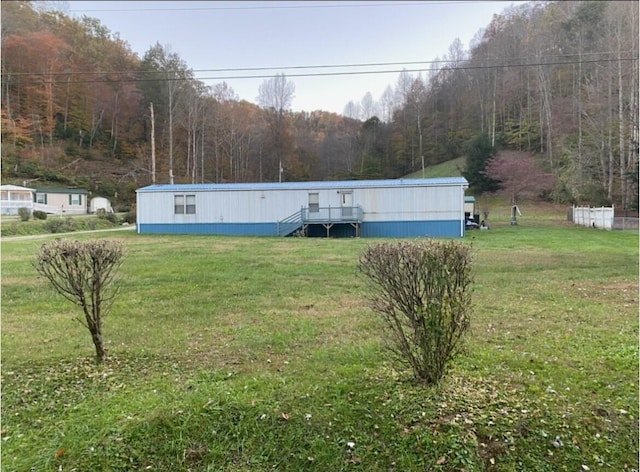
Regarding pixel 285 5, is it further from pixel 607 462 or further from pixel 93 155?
pixel 93 155

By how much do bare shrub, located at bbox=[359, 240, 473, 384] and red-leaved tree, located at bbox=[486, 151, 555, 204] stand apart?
25.5 m

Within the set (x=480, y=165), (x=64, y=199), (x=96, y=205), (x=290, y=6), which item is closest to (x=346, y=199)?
(x=290, y=6)

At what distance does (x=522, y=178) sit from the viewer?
26500 millimetres

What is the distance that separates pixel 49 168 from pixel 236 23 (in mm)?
31555

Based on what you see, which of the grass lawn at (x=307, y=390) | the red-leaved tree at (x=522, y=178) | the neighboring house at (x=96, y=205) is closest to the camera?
the grass lawn at (x=307, y=390)

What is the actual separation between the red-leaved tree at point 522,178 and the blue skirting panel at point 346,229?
10.6 m

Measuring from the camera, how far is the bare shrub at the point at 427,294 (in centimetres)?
262

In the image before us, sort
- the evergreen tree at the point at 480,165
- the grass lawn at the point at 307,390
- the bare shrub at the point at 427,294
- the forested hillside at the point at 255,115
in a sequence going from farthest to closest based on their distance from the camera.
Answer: the forested hillside at the point at 255,115 → the evergreen tree at the point at 480,165 → the bare shrub at the point at 427,294 → the grass lawn at the point at 307,390

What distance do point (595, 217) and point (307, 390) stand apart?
68.0ft

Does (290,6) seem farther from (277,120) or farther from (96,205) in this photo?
(96,205)

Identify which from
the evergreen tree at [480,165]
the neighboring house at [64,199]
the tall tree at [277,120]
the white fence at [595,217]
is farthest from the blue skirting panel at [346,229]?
the evergreen tree at [480,165]

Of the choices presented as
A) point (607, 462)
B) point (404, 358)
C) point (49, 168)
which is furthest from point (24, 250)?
point (49, 168)

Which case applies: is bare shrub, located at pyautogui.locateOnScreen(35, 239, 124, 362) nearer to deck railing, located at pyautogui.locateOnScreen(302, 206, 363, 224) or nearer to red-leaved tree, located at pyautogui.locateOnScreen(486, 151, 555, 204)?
deck railing, located at pyautogui.locateOnScreen(302, 206, 363, 224)

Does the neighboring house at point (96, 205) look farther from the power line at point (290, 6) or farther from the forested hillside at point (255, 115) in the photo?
the power line at point (290, 6)
